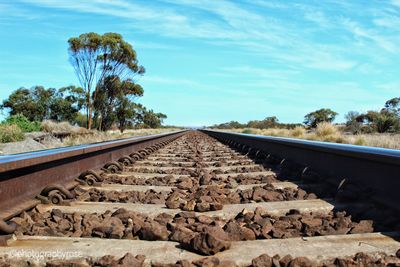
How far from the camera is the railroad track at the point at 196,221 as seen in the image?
2.19 m

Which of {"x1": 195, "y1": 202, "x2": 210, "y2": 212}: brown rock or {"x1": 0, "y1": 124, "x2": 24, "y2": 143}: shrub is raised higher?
{"x1": 0, "y1": 124, "x2": 24, "y2": 143}: shrub

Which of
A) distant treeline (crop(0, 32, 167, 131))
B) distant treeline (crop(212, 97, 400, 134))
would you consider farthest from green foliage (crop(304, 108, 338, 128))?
distant treeline (crop(0, 32, 167, 131))

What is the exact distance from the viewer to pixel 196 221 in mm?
2969

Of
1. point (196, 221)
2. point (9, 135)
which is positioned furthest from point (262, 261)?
point (9, 135)

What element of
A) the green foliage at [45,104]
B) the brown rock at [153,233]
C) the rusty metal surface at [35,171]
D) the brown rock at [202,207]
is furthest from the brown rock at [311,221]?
the green foliage at [45,104]

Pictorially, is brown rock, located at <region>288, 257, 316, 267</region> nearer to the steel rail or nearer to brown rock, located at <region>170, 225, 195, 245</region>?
brown rock, located at <region>170, 225, 195, 245</region>

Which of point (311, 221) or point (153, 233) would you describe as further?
point (311, 221)

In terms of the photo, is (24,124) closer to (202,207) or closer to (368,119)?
(202,207)

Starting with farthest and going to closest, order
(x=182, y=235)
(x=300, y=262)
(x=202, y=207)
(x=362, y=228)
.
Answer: (x=202, y=207) < (x=362, y=228) < (x=182, y=235) < (x=300, y=262)

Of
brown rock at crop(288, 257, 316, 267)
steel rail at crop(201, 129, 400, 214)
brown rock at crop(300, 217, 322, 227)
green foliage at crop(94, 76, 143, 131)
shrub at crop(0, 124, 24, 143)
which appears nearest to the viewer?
brown rock at crop(288, 257, 316, 267)

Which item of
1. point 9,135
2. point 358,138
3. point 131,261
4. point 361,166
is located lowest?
point 131,261

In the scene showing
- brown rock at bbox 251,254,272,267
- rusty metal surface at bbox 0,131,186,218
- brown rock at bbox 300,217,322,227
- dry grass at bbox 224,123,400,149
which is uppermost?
dry grass at bbox 224,123,400,149

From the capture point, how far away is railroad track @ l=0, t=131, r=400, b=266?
219 cm

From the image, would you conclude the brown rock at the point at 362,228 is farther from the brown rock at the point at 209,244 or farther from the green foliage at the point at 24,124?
Answer: the green foliage at the point at 24,124
